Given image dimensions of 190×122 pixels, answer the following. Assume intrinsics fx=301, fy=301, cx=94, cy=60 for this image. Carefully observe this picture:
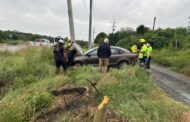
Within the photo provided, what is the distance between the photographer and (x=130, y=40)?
1838 inches

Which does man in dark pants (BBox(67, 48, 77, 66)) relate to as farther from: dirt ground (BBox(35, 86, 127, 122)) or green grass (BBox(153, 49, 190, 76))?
green grass (BBox(153, 49, 190, 76))

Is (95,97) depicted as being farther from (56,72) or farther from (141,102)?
(56,72)

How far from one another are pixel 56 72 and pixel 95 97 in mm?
5526

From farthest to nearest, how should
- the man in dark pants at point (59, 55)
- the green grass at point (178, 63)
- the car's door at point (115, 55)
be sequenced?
the green grass at point (178, 63), the car's door at point (115, 55), the man in dark pants at point (59, 55)

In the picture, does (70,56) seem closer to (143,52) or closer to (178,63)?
(143,52)

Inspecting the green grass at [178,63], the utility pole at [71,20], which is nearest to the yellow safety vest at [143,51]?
the green grass at [178,63]

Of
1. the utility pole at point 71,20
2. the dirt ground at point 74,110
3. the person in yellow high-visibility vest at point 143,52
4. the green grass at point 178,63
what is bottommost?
the green grass at point 178,63

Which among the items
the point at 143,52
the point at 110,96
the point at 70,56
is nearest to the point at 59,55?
the point at 70,56

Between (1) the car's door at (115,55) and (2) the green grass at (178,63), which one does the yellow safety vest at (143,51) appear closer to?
(1) the car's door at (115,55)

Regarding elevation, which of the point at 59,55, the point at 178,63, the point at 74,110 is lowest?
the point at 178,63

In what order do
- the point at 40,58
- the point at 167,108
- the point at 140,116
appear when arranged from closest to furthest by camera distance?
the point at 140,116, the point at 167,108, the point at 40,58

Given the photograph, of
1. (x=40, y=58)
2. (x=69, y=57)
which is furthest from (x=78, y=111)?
(x=40, y=58)

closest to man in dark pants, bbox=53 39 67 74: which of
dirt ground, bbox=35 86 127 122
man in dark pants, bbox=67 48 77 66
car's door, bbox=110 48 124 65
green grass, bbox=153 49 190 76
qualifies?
man in dark pants, bbox=67 48 77 66

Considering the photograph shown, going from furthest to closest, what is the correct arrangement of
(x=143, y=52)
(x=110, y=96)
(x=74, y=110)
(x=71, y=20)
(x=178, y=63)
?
(x=178, y=63) → (x=71, y=20) → (x=143, y=52) → (x=110, y=96) → (x=74, y=110)
